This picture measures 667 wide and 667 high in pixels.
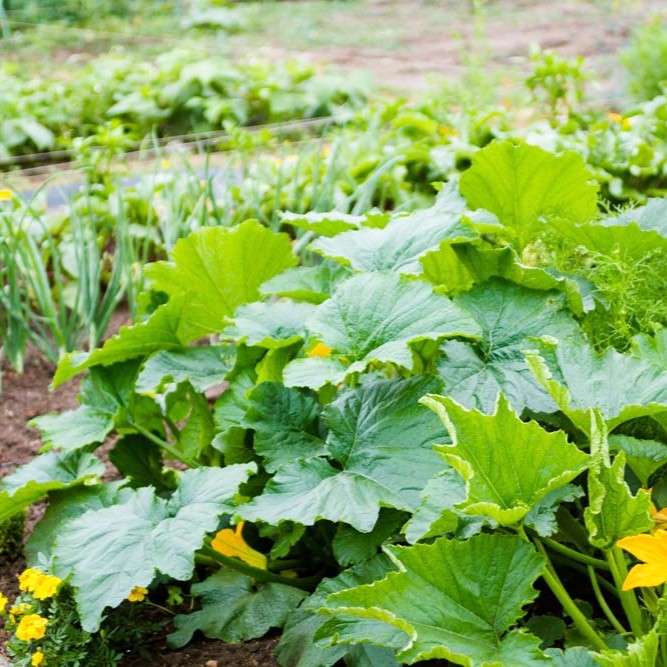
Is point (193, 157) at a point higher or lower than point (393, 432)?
lower

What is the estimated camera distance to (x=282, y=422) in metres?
1.75

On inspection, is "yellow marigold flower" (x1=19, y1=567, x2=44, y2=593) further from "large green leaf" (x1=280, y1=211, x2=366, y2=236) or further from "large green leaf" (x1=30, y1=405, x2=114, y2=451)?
"large green leaf" (x1=280, y1=211, x2=366, y2=236)

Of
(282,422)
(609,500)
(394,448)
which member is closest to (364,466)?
(394,448)

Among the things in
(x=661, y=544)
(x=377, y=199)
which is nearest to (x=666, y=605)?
(x=661, y=544)

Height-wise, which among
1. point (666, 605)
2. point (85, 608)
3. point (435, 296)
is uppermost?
point (435, 296)

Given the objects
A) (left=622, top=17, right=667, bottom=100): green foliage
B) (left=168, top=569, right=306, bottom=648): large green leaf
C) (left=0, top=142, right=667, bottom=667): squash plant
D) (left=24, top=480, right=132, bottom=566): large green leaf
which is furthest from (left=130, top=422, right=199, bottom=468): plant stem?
(left=622, top=17, right=667, bottom=100): green foliage

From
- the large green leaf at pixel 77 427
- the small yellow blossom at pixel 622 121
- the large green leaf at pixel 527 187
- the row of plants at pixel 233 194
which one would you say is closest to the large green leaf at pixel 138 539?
the large green leaf at pixel 77 427

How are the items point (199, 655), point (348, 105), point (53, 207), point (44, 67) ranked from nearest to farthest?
Result: point (199, 655)
point (53, 207)
point (348, 105)
point (44, 67)

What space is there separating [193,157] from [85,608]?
373cm

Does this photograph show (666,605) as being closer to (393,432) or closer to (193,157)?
(393,432)

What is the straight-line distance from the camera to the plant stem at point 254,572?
70.7 inches

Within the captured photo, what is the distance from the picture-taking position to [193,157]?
16.6 ft

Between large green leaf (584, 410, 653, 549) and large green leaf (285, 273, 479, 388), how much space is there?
324 millimetres

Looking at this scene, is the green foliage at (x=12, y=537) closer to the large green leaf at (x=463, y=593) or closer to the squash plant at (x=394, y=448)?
the squash plant at (x=394, y=448)
